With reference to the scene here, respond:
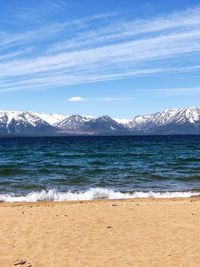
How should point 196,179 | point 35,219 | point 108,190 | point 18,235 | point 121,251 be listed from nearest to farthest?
point 121,251, point 18,235, point 35,219, point 108,190, point 196,179

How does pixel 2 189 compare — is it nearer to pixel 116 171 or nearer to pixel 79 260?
pixel 116 171

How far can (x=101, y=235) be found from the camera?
14.5 m

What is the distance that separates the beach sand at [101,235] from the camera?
478 inches

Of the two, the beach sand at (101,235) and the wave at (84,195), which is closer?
the beach sand at (101,235)

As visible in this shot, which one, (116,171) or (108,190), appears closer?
(108,190)

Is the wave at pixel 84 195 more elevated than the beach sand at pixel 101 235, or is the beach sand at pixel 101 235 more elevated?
the beach sand at pixel 101 235

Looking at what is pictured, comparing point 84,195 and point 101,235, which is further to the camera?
point 84,195

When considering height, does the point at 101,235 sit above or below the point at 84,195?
above

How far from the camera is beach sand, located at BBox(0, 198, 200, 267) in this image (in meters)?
12.1

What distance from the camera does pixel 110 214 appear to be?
17.9 metres

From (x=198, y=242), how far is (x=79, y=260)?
139 inches

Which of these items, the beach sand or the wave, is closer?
the beach sand

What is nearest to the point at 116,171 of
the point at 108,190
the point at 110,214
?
the point at 108,190

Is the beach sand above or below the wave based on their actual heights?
above
